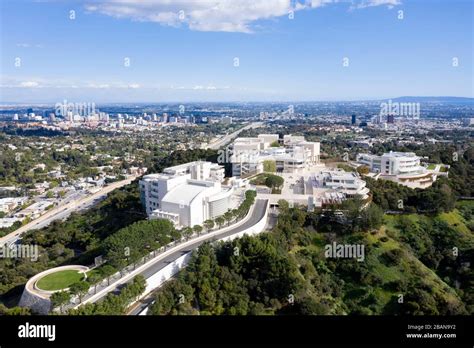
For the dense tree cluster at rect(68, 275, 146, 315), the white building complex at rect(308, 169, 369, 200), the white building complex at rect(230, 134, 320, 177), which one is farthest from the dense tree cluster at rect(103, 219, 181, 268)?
the white building complex at rect(230, 134, 320, 177)

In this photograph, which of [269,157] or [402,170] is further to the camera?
[402,170]

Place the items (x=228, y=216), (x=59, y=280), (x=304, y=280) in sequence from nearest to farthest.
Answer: (x=59, y=280) → (x=304, y=280) → (x=228, y=216)

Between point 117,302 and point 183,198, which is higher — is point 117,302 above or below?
below

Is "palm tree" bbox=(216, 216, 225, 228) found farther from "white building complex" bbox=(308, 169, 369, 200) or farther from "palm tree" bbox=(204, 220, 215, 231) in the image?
"white building complex" bbox=(308, 169, 369, 200)

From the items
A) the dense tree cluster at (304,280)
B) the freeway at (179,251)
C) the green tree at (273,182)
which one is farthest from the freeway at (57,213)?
the dense tree cluster at (304,280)

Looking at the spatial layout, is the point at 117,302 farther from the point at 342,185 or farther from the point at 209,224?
the point at 342,185

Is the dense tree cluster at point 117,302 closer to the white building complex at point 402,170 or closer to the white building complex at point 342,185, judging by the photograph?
the white building complex at point 342,185

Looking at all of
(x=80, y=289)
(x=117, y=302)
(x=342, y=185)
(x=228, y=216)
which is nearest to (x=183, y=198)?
(x=228, y=216)

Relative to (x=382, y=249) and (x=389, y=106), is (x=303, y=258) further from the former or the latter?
(x=389, y=106)

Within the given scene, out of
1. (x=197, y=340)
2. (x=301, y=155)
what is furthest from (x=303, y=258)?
(x=301, y=155)
